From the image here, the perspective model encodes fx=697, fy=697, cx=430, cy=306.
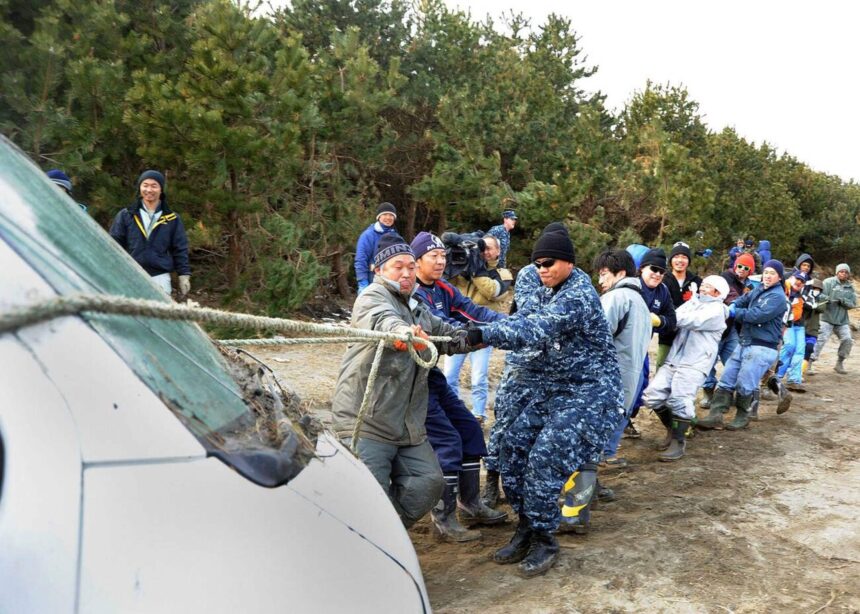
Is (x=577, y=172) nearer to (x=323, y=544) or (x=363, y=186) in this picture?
(x=363, y=186)

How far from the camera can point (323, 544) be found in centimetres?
130

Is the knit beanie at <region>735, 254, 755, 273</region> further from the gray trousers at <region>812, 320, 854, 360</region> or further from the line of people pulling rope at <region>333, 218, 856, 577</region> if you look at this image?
the line of people pulling rope at <region>333, 218, 856, 577</region>

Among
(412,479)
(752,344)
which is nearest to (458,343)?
(412,479)

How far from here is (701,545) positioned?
4.22 m

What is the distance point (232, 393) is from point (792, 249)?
27.6 m

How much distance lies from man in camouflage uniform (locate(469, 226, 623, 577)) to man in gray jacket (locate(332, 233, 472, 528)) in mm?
406

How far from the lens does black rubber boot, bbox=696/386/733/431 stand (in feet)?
23.9

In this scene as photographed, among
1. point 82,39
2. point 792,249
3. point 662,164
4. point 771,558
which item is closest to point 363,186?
point 82,39

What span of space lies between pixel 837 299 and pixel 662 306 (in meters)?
5.74

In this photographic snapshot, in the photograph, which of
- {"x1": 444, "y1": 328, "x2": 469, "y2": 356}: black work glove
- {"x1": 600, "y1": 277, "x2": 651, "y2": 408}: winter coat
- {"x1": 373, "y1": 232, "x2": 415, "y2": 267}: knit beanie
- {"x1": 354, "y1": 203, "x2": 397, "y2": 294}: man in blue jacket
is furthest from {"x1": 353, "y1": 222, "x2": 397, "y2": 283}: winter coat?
{"x1": 444, "y1": 328, "x2": 469, "y2": 356}: black work glove

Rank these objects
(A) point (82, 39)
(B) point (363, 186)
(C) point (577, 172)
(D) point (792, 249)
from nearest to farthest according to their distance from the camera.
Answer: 1. (A) point (82, 39)
2. (B) point (363, 186)
3. (C) point (577, 172)
4. (D) point (792, 249)

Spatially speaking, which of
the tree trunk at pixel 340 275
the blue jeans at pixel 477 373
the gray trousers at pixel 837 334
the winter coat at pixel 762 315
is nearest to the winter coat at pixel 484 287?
the blue jeans at pixel 477 373

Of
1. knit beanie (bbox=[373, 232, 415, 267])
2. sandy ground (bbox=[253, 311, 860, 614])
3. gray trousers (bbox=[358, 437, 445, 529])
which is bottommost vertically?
sandy ground (bbox=[253, 311, 860, 614])

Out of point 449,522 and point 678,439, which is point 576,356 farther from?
point 678,439
